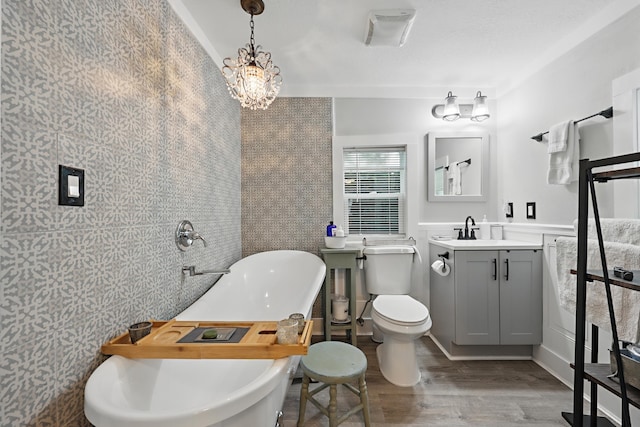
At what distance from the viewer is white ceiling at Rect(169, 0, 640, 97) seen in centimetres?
163

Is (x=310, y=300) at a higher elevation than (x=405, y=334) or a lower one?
higher

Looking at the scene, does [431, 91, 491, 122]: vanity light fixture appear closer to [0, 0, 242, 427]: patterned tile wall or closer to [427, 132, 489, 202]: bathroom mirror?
[427, 132, 489, 202]: bathroom mirror

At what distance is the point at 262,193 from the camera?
2.65m

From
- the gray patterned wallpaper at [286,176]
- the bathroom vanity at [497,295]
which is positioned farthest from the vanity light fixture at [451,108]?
the bathroom vanity at [497,295]

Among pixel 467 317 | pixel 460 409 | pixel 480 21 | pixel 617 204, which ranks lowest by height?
pixel 460 409

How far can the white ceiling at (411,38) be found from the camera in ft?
5.35

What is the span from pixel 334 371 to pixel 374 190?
70.6 inches

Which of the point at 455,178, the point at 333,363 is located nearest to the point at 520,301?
the point at 455,178

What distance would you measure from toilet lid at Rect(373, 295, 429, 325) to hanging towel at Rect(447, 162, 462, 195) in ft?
4.04

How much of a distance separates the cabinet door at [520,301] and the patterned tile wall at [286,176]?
153 cm

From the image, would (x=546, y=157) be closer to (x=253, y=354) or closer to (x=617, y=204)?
(x=617, y=204)

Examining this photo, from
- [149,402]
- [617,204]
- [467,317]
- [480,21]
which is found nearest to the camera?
[149,402]

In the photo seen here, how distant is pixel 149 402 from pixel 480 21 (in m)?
2.66

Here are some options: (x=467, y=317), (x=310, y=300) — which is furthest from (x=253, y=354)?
(x=467, y=317)
